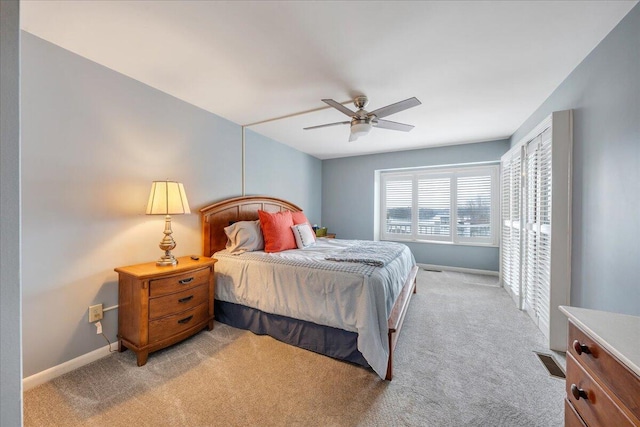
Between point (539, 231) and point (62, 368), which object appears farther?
point (539, 231)

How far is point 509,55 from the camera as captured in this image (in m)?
1.89

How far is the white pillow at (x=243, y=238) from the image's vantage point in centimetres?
278

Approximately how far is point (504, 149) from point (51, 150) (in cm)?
559

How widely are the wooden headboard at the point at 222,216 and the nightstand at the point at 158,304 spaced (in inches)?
21.0

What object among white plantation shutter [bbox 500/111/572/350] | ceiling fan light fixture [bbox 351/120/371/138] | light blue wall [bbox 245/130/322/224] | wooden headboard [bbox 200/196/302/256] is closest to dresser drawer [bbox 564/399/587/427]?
white plantation shutter [bbox 500/111/572/350]

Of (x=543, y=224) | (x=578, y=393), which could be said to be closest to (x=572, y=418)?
(x=578, y=393)

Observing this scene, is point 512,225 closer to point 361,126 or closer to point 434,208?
point 434,208

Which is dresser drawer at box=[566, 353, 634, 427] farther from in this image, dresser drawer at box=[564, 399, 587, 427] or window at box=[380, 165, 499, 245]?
window at box=[380, 165, 499, 245]

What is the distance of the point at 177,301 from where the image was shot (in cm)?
213

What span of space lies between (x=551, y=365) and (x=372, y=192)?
3.71m

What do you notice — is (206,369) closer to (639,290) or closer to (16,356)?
(16,356)

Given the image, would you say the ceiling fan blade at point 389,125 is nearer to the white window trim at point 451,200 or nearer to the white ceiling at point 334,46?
the white ceiling at point 334,46

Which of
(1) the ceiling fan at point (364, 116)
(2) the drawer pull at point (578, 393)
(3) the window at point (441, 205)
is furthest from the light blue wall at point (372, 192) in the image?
(2) the drawer pull at point (578, 393)

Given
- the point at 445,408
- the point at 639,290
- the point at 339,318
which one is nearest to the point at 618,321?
the point at 639,290
